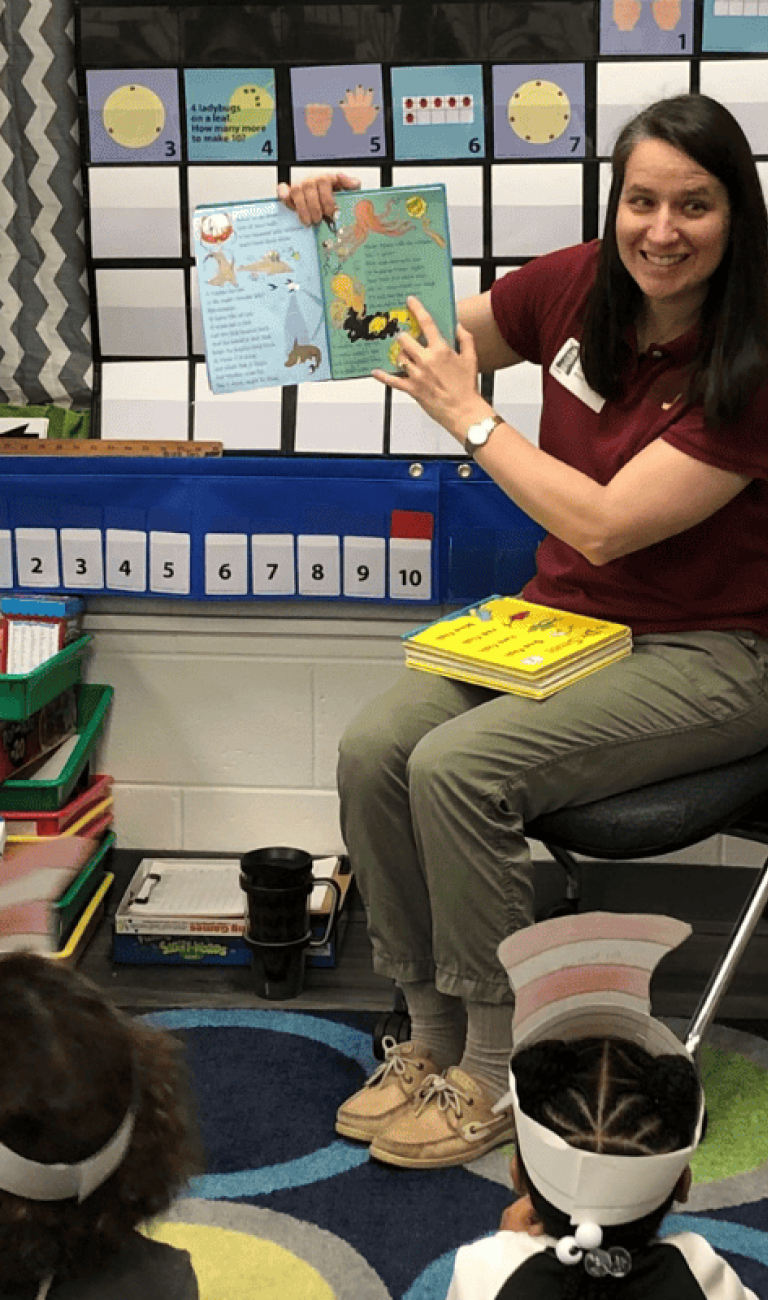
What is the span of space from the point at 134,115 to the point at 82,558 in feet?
2.53

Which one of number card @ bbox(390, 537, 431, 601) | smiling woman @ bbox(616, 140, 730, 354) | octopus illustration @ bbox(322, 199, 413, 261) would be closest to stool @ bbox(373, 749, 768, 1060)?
smiling woman @ bbox(616, 140, 730, 354)

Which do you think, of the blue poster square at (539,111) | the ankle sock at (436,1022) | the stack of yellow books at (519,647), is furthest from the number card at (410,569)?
the ankle sock at (436,1022)

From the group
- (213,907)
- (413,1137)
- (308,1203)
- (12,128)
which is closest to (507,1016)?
(413,1137)

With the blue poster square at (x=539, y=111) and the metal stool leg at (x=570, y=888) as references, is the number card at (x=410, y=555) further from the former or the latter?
the blue poster square at (x=539, y=111)

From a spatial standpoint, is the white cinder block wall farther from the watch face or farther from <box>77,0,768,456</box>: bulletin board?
the watch face

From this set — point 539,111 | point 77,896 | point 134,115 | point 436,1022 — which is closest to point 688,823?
point 436,1022

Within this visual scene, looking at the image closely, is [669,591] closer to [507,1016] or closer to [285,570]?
[507,1016]

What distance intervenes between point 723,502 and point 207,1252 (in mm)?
1117

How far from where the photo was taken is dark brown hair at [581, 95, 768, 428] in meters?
1.86

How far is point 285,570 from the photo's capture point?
2.61m

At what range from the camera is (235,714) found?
273 centimetres

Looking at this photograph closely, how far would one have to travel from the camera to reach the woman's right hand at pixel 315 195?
208cm

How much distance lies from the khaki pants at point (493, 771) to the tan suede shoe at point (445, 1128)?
14cm

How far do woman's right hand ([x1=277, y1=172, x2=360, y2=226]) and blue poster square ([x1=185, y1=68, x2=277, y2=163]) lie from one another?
456 millimetres
